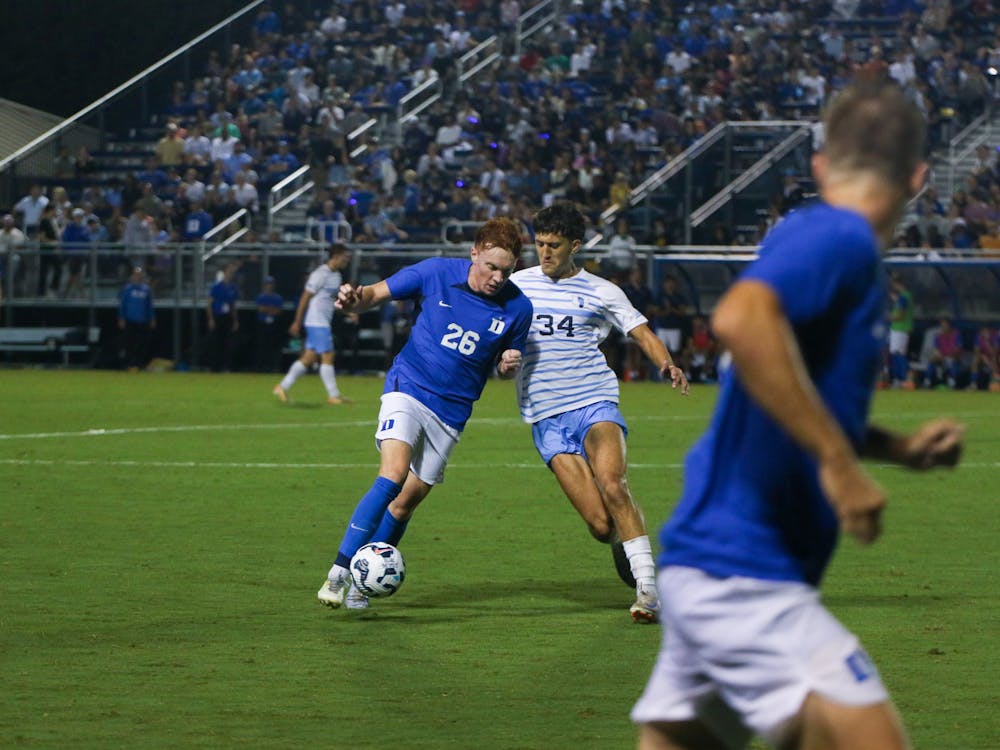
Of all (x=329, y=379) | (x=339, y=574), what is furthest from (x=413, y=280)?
(x=329, y=379)

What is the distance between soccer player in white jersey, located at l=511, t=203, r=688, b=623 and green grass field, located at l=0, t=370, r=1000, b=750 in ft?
1.75

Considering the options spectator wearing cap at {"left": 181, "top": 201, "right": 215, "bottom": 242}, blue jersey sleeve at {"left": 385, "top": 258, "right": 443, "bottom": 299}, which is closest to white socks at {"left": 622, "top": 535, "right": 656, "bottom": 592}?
blue jersey sleeve at {"left": 385, "top": 258, "right": 443, "bottom": 299}

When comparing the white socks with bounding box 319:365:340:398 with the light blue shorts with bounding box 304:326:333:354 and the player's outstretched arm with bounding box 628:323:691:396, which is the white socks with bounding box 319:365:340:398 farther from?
the player's outstretched arm with bounding box 628:323:691:396

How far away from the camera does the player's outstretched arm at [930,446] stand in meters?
3.76

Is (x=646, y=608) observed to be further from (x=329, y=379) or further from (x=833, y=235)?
(x=329, y=379)

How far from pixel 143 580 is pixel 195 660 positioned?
7.93 feet

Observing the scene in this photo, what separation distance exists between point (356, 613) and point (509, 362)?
1554 millimetres

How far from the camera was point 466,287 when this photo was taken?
9445 mm

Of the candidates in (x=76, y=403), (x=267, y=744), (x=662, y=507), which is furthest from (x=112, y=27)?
(x=267, y=744)

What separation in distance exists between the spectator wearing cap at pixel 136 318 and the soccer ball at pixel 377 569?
82.5 feet

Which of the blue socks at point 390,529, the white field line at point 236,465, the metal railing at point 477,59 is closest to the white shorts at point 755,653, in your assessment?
the blue socks at point 390,529

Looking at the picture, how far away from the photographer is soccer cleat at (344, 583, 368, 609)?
9.26 meters

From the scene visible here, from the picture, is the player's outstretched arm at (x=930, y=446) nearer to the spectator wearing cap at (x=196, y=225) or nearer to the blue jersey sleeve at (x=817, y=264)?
the blue jersey sleeve at (x=817, y=264)

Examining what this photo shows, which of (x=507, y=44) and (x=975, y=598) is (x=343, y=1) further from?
(x=975, y=598)
